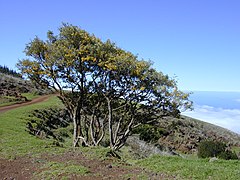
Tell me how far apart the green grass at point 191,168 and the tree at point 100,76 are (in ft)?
17.7

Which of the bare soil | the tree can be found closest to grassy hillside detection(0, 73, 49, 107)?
the tree

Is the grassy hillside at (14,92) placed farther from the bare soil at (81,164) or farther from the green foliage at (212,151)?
the bare soil at (81,164)

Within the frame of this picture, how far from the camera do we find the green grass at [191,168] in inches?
376

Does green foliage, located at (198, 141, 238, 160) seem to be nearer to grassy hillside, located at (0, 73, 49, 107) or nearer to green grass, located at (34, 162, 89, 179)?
green grass, located at (34, 162, 89, 179)

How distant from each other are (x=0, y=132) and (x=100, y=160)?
9616 mm

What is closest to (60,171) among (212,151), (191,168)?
(191,168)

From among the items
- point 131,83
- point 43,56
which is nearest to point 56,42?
point 43,56

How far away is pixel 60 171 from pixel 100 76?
28.0 ft

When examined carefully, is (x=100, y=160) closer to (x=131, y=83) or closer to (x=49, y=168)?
(x=49, y=168)

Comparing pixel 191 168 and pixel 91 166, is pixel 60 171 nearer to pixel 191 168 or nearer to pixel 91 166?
pixel 91 166

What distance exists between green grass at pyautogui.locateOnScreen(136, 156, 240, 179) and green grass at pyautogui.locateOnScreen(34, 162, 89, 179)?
8.87ft

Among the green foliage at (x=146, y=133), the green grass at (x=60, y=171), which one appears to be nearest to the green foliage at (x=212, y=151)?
the green foliage at (x=146, y=133)

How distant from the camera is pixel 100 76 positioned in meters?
17.8

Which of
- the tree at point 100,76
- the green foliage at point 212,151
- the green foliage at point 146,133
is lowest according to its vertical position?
the green foliage at point 212,151
